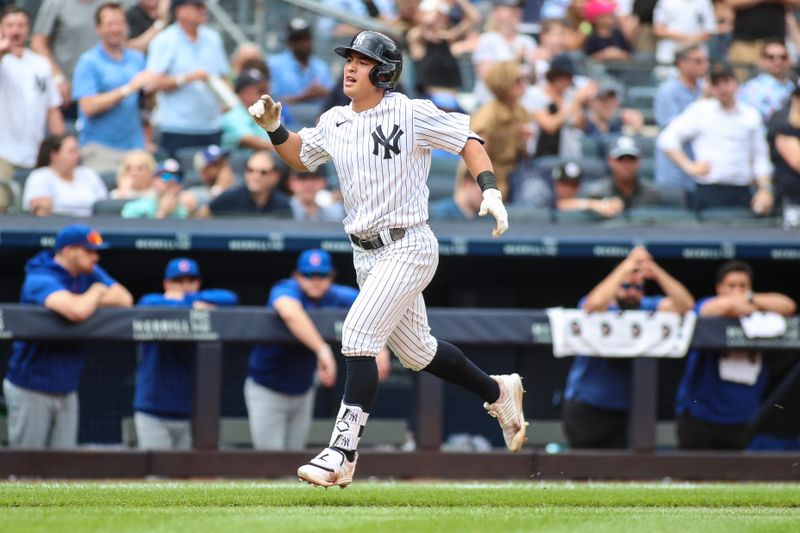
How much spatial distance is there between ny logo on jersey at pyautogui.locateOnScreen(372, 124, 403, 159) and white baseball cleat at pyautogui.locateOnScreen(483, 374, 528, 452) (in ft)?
3.85

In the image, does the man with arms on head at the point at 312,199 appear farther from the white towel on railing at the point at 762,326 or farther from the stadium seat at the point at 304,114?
the white towel on railing at the point at 762,326

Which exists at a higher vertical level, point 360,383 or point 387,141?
point 387,141

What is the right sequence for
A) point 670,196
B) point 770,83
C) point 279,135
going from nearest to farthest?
point 279,135
point 670,196
point 770,83

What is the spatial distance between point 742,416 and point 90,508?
14.6ft

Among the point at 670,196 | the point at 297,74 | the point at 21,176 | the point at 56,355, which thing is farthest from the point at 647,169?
the point at 56,355

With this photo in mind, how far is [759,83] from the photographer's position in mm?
11359

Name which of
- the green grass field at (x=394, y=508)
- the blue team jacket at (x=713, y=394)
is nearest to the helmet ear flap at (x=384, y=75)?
the green grass field at (x=394, y=508)

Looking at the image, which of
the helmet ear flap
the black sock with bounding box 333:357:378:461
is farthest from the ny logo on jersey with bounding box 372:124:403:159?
the black sock with bounding box 333:357:378:461

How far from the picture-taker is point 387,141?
5305 millimetres

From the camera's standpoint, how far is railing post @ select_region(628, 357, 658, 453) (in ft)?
26.2

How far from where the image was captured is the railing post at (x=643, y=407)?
798 centimetres

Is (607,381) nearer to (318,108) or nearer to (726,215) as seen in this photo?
(726,215)

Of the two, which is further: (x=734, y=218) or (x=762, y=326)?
(x=734, y=218)

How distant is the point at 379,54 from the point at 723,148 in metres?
5.23
